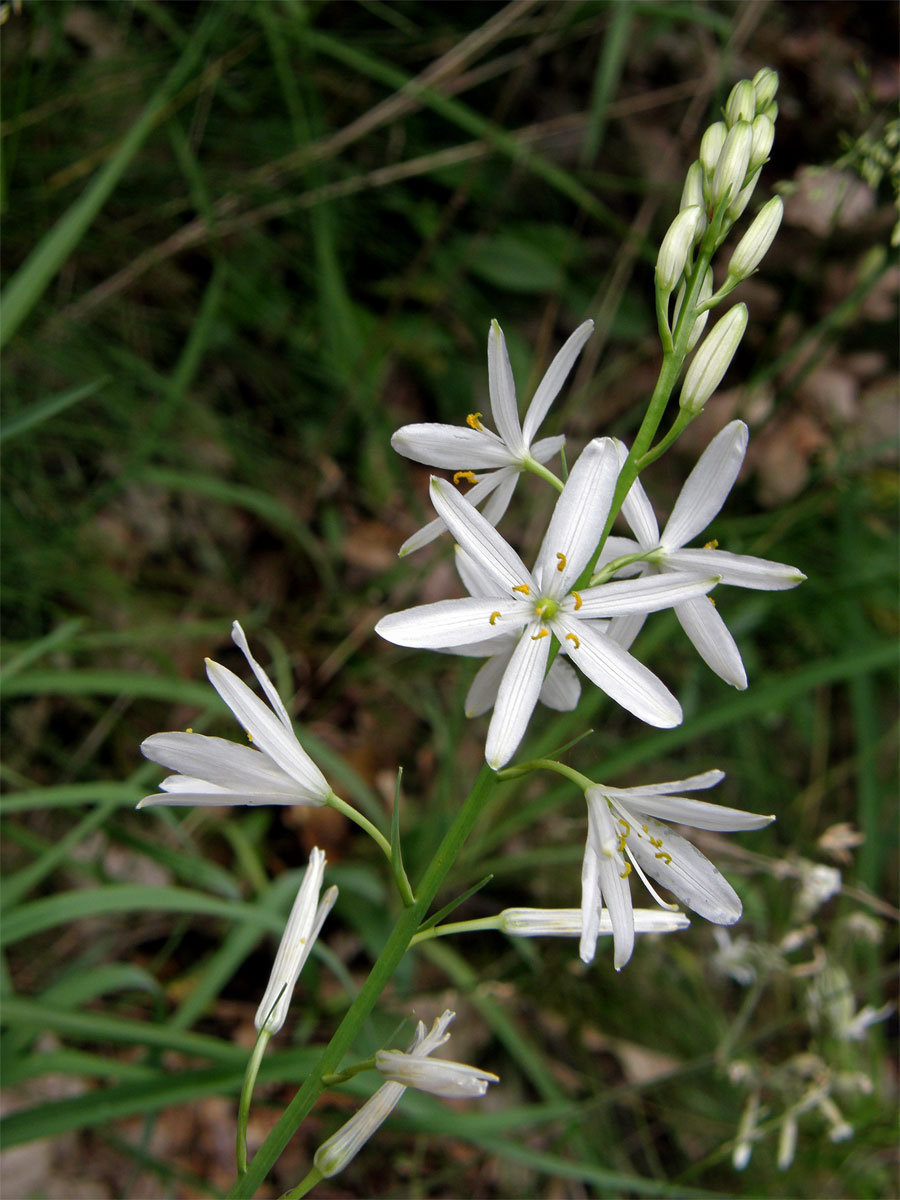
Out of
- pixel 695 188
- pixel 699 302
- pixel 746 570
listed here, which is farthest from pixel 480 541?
pixel 695 188

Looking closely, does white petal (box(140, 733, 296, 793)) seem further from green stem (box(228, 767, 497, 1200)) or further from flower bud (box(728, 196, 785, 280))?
flower bud (box(728, 196, 785, 280))

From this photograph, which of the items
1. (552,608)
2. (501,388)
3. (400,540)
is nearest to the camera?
(552,608)

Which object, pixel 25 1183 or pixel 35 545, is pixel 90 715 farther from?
pixel 25 1183

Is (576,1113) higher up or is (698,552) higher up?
(698,552)

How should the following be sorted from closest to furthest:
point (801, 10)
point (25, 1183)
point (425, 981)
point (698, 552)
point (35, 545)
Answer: point (698, 552) < point (25, 1183) < point (35, 545) < point (425, 981) < point (801, 10)

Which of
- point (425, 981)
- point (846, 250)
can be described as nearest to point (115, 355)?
point (425, 981)

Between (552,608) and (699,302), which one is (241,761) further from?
(699,302)
